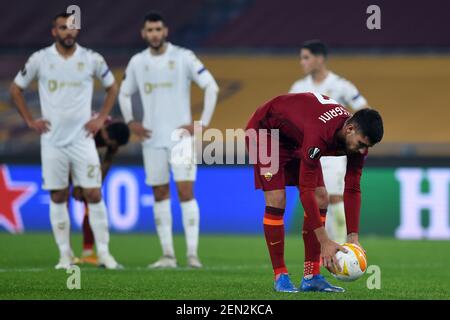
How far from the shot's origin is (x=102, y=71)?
10992mm

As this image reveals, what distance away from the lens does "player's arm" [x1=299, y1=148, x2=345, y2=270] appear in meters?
7.54

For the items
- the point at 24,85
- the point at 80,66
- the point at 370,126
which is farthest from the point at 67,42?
the point at 370,126

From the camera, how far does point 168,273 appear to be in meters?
9.97

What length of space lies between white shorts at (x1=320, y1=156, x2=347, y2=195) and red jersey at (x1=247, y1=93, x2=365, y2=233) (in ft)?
11.3

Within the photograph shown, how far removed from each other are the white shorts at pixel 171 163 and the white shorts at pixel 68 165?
2.12ft

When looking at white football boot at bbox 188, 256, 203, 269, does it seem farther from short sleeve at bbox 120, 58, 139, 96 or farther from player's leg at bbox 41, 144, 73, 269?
short sleeve at bbox 120, 58, 139, 96

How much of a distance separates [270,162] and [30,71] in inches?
140

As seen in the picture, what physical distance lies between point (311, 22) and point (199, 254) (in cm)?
1056

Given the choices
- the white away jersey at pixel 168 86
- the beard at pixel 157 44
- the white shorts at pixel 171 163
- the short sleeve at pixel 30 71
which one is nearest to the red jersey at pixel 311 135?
the white shorts at pixel 171 163

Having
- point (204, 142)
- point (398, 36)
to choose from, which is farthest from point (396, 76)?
point (204, 142)

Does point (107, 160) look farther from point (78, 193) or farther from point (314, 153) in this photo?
point (314, 153)

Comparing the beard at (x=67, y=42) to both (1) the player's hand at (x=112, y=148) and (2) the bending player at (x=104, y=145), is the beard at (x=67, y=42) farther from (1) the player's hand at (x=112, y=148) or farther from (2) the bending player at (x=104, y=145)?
(1) the player's hand at (x=112, y=148)

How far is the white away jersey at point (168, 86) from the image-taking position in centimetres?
1120
